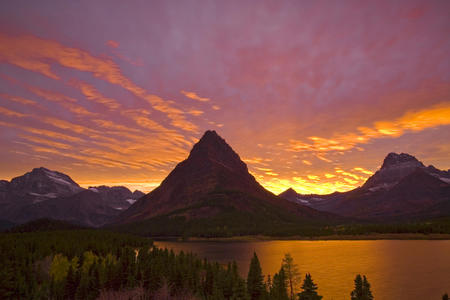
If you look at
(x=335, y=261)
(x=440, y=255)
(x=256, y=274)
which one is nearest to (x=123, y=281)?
(x=256, y=274)

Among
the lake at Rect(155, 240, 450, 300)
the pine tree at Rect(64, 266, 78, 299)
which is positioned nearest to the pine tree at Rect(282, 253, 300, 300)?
the lake at Rect(155, 240, 450, 300)

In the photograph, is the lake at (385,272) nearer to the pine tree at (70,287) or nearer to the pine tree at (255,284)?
the pine tree at (255,284)

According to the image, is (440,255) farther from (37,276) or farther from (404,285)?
(37,276)

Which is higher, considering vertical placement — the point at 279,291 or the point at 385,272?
the point at 279,291

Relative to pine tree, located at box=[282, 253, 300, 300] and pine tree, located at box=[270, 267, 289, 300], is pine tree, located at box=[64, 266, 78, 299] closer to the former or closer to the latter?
pine tree, located at box=[270, 267, 289, 300]

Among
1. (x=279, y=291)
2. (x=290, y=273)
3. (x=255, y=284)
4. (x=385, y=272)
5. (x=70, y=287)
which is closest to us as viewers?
(x=279, y=291)

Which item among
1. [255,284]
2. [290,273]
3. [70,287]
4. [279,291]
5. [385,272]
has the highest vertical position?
[255,284]

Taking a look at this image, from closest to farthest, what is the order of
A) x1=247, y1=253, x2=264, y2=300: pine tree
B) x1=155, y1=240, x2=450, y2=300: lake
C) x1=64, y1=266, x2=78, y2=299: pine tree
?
1. x1=247, y1=253, x2=264, y2=300: pine tree
2. x1=64, y1=266, x2=78, y2=299: pine tree
3. x1=155, y1=240, x2=450, y2=300: lake

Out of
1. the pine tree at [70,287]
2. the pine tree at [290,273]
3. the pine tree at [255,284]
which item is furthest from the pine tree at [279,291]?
the pine tree at [70,287]

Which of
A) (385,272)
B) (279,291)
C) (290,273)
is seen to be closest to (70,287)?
(279,291)

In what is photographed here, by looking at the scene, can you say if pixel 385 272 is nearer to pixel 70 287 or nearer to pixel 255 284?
pixel 255 284

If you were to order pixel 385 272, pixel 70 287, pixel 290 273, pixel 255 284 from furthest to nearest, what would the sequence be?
pixel 385 272, pixel 290 273, pixel 70 287, pixel 255 284

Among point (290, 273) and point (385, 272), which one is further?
point (385, 272)

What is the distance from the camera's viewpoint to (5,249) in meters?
158
